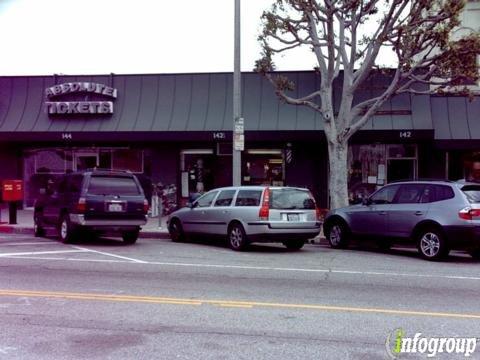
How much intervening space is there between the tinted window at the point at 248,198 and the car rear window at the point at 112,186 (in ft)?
8.92

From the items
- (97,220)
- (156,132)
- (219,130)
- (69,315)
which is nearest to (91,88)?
(156,132)

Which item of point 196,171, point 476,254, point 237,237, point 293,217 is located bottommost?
point 476,254

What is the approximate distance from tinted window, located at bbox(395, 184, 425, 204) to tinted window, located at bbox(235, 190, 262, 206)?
3.20 metres

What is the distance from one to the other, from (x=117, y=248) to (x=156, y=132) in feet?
25.4

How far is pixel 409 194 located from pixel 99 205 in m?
7.25

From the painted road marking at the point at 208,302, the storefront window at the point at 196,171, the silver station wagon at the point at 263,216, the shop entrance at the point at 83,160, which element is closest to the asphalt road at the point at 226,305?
the painted road marking at the point at 208,302

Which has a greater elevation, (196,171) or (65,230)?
(196,171)

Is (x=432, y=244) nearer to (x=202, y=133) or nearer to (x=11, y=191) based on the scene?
(x=202, y=133)

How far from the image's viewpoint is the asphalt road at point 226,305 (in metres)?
5.61

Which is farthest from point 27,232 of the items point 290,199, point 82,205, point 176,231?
point 290,199

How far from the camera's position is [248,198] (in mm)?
13430

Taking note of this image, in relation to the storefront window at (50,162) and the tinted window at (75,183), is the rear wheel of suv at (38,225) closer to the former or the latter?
the tinted window at (75,183)

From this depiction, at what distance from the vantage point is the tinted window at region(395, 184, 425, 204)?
12797 mm

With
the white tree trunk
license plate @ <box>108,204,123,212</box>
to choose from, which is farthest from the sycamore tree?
license plate @ <box>108,204,123,212</box>
